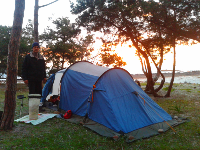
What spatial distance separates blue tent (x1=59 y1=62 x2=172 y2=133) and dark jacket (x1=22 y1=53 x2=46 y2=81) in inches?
42.1

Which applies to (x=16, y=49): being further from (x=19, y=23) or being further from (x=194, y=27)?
(x=194, y=27)

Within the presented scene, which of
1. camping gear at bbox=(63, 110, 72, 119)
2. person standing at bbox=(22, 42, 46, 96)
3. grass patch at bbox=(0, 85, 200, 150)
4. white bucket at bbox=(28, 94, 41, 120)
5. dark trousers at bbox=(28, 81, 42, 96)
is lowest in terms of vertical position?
grass patch at bbox=(0, 85, 200, 150)

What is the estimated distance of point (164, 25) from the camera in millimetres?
7824

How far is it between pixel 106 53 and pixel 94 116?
724 cm

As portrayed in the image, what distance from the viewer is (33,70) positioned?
4.69m

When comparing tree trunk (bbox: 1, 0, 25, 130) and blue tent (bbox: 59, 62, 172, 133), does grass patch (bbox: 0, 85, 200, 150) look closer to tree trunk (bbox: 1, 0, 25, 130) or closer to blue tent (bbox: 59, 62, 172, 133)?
tree trunk (bbox: 1, 0, 25, 130)

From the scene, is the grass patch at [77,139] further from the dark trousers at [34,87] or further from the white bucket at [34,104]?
the dark trousers at [34,87]

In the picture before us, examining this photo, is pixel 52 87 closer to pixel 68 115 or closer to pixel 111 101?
pixel 68 115

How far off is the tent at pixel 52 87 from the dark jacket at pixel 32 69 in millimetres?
1839

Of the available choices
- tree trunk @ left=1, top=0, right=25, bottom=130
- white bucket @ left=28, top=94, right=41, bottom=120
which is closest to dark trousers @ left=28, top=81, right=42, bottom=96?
white bucket @ left=28, top=94, right=41, bottom=120

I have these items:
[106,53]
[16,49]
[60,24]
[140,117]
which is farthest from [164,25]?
[60,24]

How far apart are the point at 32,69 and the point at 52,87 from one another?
8.39 feet

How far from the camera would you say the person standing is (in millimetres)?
4637

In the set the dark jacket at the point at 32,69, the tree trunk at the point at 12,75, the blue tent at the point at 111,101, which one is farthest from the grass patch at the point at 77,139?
the dark jacket at the point at 32,69
